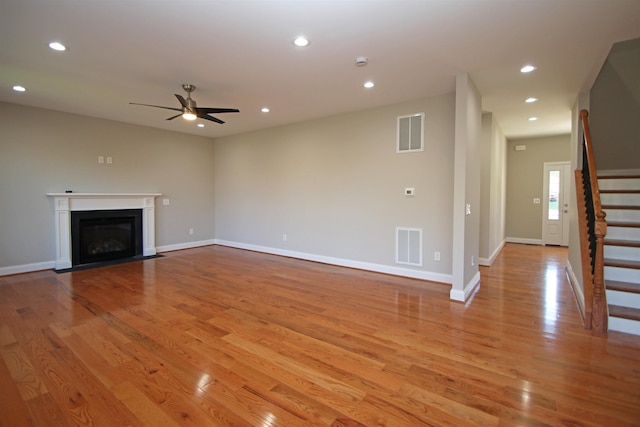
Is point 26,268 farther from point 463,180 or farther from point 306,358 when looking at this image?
point 463,180

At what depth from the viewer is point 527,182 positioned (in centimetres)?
787

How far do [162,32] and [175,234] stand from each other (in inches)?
203

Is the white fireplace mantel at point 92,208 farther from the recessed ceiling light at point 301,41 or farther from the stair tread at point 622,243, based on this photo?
the stair tread at point 622,243

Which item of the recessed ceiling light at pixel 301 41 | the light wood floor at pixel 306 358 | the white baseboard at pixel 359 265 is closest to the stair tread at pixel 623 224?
the light wood floor at pixel 306 358

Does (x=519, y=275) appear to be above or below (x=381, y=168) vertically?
below

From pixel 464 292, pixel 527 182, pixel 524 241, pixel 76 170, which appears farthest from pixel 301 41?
pixel 524 241

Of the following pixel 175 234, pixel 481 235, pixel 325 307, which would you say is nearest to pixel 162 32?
pixel 325 307

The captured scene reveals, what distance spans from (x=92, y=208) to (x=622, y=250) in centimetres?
791

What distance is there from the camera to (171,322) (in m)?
3.09

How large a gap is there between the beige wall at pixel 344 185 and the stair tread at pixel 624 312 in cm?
176

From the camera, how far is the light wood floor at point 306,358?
184 cm

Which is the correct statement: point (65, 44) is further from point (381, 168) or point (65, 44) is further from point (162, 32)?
point (381, 168)

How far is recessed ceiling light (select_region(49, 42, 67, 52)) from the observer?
9.43 ft

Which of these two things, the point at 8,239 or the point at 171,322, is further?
the point at 8,239
